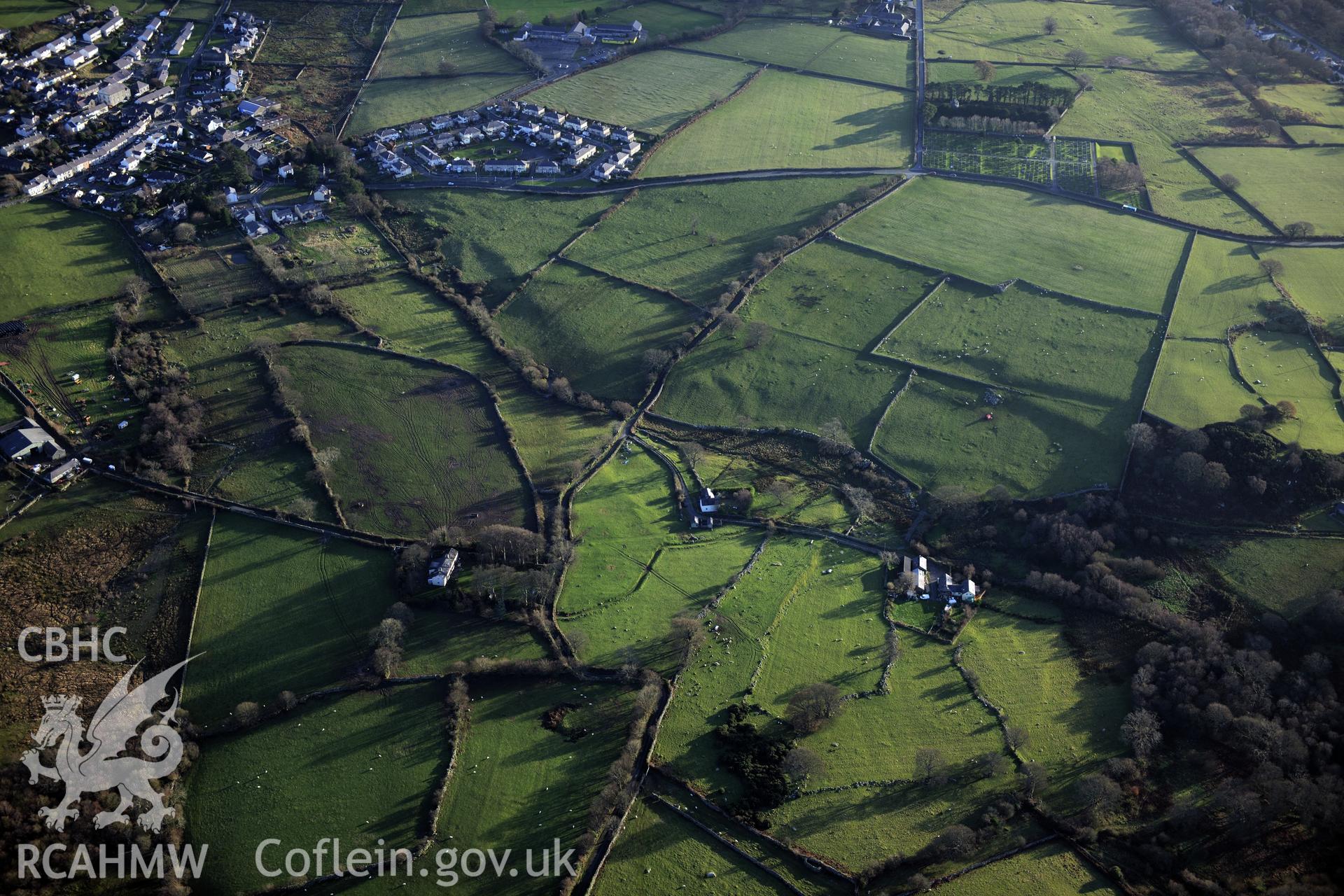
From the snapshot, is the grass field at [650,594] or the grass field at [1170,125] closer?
the grass field at [650,594]

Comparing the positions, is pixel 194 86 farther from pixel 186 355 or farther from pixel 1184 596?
pixel 1184 596

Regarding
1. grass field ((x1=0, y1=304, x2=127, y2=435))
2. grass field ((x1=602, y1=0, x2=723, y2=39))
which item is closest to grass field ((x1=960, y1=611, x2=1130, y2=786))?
grass field ((x1=0, y1=304, x2=127, y2=435))

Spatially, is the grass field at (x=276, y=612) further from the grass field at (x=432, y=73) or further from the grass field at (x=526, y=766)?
the grass field at (x=432, y=73)

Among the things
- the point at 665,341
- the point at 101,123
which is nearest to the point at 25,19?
the point at 101,123

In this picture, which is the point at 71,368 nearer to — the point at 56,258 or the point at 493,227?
the point at 56,258

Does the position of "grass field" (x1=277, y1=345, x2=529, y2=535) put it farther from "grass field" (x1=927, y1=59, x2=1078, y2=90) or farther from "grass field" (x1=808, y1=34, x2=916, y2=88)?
"grass field" (x1=927, y1=59, x2=1078, y2=90)

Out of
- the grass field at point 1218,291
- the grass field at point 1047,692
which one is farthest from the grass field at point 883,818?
the grass field at point 1218,291
